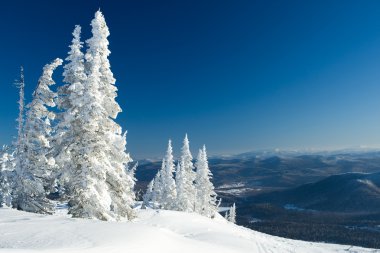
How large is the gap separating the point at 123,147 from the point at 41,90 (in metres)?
8.88

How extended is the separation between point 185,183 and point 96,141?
145ft

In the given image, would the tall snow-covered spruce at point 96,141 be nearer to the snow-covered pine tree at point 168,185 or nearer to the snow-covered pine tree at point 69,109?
the snow-covered pine tree at point 69,109

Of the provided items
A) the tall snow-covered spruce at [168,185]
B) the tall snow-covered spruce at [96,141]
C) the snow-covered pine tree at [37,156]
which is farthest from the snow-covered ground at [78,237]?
the tall snow-covered spruce at [168,185]

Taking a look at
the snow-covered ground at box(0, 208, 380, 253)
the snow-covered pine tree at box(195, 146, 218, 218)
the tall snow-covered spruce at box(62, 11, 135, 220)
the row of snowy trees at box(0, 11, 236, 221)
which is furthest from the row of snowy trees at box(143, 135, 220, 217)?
the snow-covered ground at box(0, 208, 380, 253)

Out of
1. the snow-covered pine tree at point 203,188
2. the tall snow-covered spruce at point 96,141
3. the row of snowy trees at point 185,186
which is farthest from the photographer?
the snow-covered pine tree at point 203,188

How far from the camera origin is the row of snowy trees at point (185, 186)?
65.1 m

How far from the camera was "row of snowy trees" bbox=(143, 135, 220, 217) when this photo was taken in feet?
214

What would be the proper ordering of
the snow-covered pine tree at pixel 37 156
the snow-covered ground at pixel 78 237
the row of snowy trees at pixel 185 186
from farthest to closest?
the row of snowy trees at pixel 185 186
the snow-covered pine tree at pixel 37 156
the snow-covered ground at pixel 78 237

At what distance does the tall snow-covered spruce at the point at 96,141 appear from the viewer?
22219 mm

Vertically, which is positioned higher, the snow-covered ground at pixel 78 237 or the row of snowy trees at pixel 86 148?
the row of snowy trees at pixel 86 148

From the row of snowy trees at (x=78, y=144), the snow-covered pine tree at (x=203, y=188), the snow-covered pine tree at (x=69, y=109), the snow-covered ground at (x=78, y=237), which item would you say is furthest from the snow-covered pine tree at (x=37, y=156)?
the snow-covered pine tree at (x=203, y=188)

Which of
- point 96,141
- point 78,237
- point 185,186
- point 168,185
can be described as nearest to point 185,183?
point 185,186

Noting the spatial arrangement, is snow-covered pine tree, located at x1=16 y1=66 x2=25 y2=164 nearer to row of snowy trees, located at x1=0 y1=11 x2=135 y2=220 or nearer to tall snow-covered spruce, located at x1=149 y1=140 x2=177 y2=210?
row of snowy trees, located at x1=0 y1=11 x2=135 y2=220

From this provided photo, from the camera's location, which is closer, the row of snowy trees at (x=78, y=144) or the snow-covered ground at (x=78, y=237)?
the snow-covered ground at (x=78, y=237)
